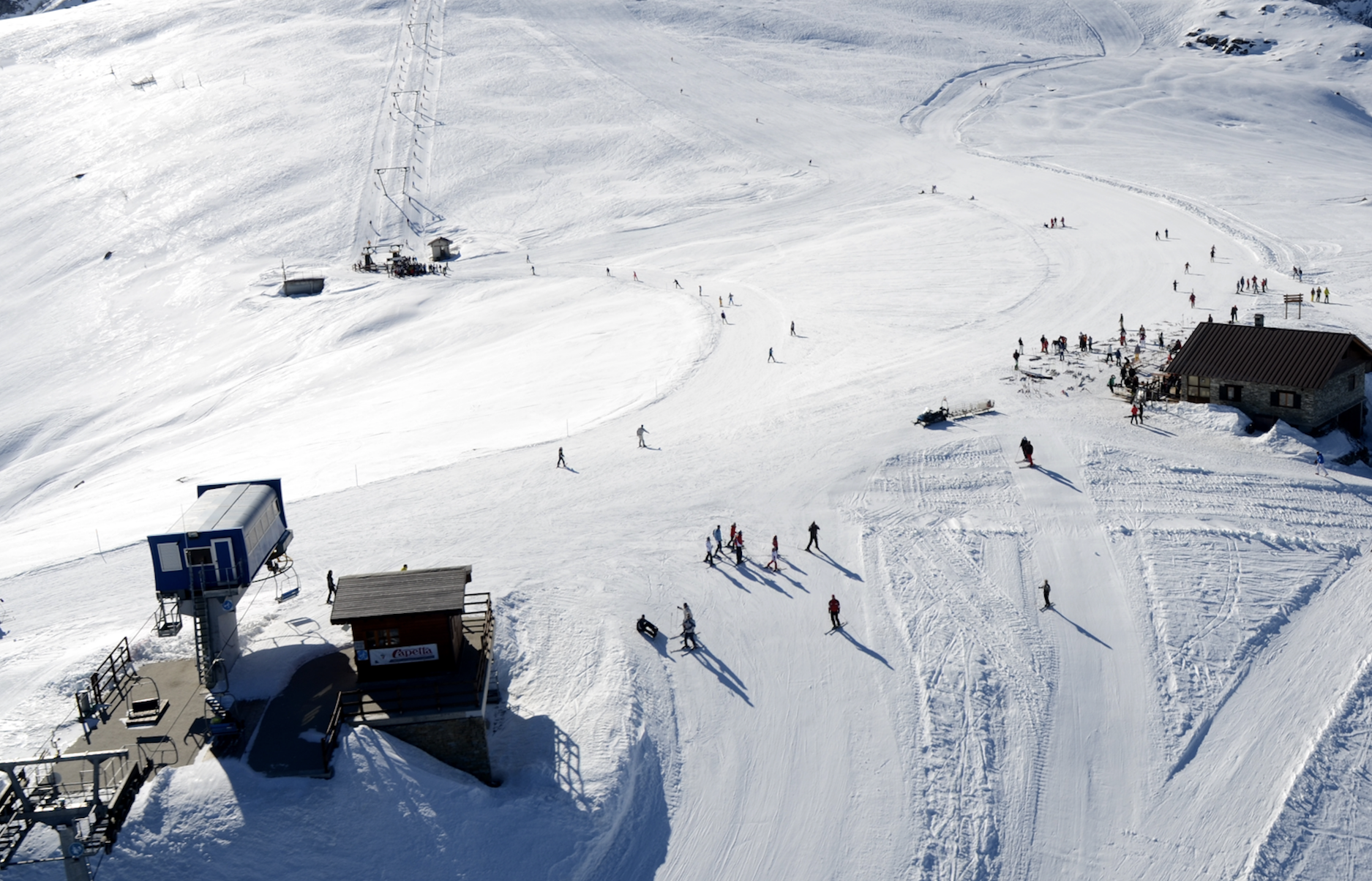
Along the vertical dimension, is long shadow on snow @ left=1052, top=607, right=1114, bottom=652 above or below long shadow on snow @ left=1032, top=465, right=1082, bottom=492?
below

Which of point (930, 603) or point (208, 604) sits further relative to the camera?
point (930, 603)

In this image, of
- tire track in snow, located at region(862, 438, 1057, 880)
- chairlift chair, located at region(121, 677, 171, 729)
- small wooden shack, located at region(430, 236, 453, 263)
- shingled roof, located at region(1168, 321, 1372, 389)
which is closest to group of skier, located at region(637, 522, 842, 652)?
tire track in snow, located at region(862, 438, 1057, 880)

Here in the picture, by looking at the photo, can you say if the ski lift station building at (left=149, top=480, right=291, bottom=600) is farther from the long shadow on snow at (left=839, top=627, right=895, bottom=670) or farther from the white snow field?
the long shadow on snow at (left=839, top=627, right=895, bottom=670)

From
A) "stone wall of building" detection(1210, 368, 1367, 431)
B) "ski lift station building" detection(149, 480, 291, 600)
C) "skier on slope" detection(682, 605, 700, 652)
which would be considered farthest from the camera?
"stone wall of building" detection(1210, 368, 1367, 431)

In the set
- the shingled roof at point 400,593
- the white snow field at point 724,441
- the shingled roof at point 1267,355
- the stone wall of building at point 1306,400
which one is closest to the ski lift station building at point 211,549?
the shingled roof at point 400,593

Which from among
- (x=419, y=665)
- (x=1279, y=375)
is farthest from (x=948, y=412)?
(x=419, y=665)

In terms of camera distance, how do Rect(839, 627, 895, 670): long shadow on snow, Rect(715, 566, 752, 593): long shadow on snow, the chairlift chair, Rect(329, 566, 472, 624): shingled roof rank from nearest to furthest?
the chairlift chair
Rect(329, 566, 472, 624): shingled roof
Rect(839, 627, 895, 670): long shadow on snow
Rect(715, 566, 752, 593): long shadow on snow

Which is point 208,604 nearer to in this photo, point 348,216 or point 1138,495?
point 1138,495

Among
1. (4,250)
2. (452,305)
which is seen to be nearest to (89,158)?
(4,250)
